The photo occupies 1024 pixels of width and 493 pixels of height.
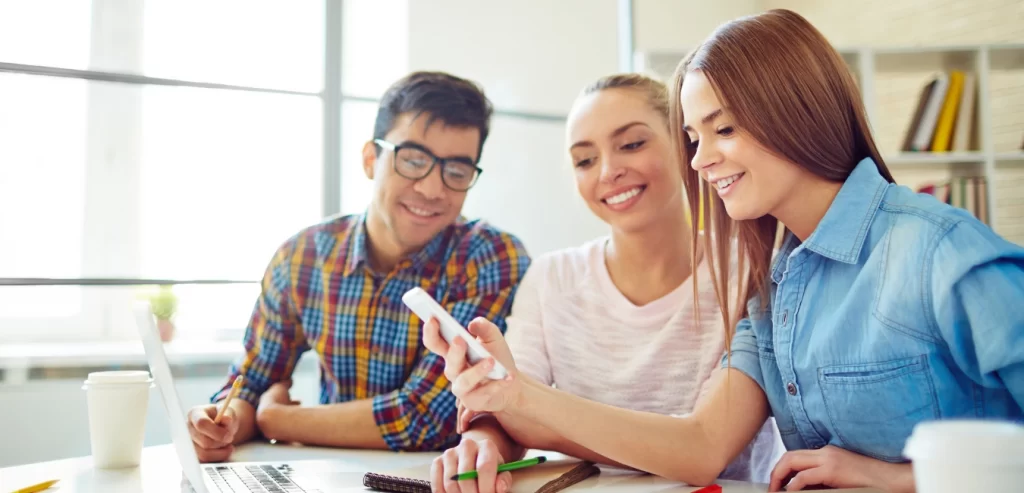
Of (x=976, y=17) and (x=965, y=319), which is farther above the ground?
(x=976, y=17)

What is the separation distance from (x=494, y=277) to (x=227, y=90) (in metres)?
2.03

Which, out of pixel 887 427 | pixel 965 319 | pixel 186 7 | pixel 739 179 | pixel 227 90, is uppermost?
pixel 186 7

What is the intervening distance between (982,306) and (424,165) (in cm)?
122

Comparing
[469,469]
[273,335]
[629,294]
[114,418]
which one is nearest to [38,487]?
[114,418]

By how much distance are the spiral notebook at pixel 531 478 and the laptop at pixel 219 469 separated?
0.11ft

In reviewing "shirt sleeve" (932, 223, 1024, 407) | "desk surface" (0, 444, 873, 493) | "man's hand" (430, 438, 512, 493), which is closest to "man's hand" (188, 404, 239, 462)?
"desk surface" (0, 444, 873, 493)

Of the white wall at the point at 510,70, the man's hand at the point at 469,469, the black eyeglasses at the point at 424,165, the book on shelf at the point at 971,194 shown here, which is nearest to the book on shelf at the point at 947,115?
the book on shelf at the point at 971,194

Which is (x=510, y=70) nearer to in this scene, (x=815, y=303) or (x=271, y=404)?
(x=271, y=404)

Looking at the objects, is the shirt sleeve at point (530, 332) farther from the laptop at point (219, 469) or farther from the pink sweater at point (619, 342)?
the laptop at point (219, 469)

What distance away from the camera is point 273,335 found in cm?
192

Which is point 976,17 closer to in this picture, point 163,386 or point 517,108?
point 517,108

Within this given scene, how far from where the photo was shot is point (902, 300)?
1.08 m

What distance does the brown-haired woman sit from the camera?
1.05m

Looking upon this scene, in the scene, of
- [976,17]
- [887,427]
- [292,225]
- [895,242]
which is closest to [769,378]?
[887,427]
